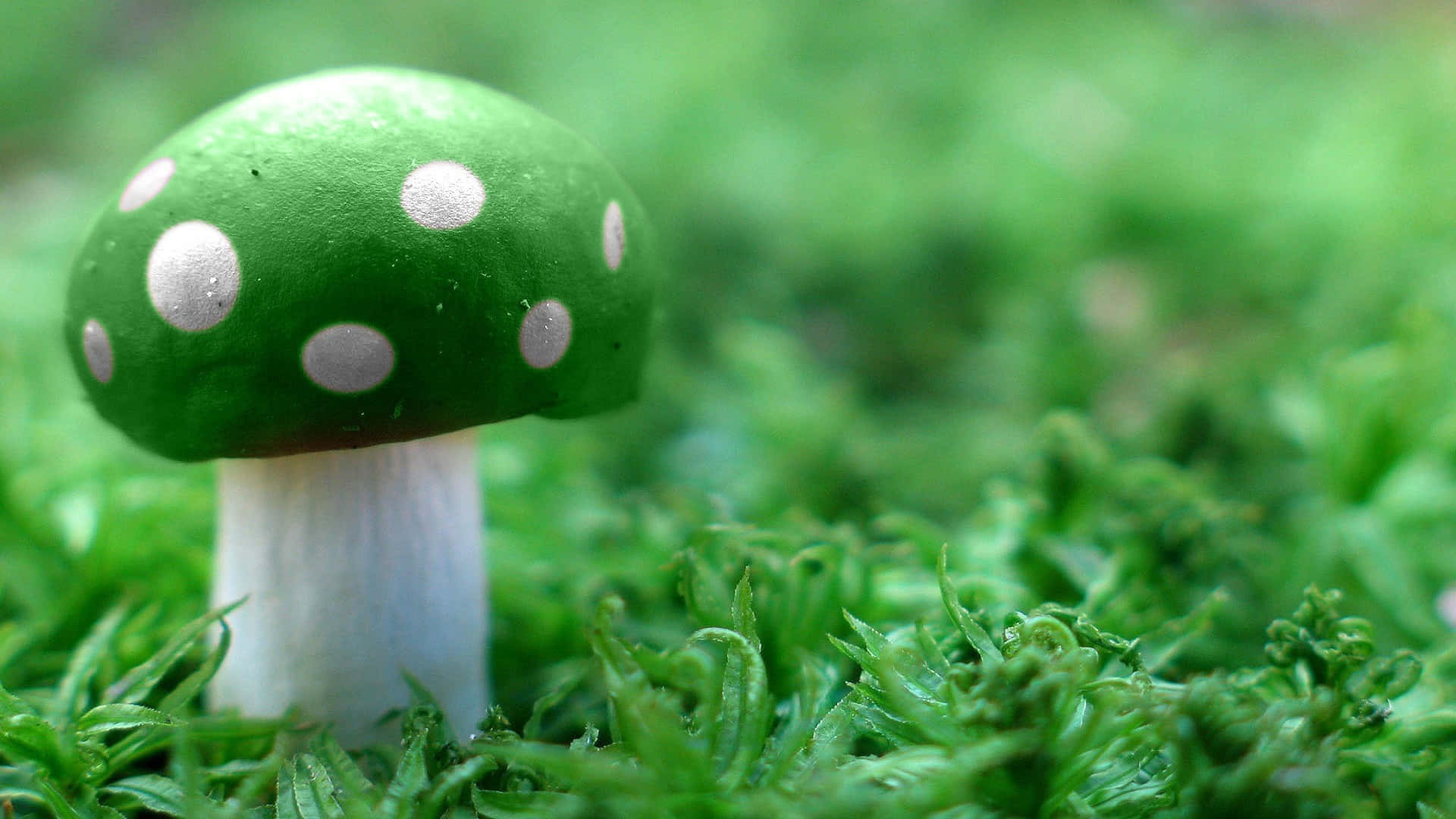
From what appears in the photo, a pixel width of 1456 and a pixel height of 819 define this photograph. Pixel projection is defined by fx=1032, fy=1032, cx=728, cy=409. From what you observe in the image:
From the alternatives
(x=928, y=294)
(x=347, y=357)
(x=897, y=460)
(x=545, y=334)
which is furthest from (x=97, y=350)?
(x=928, y=294)

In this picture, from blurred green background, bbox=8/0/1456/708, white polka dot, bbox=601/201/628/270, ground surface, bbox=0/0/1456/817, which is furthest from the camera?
blurred green background, bbox=8/0/1456/708

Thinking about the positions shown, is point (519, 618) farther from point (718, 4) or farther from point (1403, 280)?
point (718, 4)

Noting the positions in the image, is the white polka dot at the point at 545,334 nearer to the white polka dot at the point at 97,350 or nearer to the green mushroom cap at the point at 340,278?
the green mushroom cap at the point at 340,278

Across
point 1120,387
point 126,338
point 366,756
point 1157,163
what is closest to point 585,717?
point 366,756

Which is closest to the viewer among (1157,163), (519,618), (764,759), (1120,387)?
(764,759)

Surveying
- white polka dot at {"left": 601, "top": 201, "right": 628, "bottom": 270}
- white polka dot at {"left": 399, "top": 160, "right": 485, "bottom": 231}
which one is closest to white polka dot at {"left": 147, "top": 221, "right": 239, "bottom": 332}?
white polka dot at {"left": 399, "top": 160, "right": 485, "bottom": 231}

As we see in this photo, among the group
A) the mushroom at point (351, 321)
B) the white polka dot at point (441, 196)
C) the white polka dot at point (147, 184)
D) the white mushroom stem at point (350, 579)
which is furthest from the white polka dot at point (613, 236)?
the white polka dot at point (147, 184)

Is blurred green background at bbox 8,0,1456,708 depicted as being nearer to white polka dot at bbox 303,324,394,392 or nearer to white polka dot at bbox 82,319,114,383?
white polka dot at bbox 82,319,114,383

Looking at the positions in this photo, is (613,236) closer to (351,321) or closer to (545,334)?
→ (545,334)
